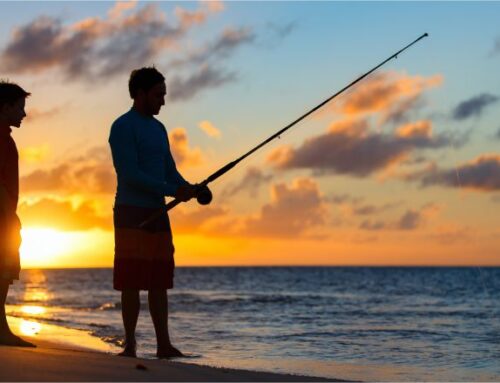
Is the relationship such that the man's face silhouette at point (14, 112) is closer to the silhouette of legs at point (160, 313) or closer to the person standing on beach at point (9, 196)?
the person standing on beach at point (9, 196)

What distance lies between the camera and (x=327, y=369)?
7.88m

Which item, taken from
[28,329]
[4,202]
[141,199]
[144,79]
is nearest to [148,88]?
[144,79]

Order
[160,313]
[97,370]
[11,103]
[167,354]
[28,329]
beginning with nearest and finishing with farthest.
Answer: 1. [97,370]
2. [11,103]
3. [160,313]
4. [167,354]
5. [28,329]

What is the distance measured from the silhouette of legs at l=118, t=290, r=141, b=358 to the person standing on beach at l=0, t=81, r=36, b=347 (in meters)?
0.65

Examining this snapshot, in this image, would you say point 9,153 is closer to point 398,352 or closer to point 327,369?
point 327,369

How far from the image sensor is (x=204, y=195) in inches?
212

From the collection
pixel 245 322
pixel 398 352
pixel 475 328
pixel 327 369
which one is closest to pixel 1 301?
pixel 327 369

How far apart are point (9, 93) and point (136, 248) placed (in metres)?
1.24

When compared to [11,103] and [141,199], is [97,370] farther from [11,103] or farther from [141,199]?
[11,103]

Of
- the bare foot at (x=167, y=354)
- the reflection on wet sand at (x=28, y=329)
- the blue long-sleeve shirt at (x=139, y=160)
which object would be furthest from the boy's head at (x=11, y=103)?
the reflection on wet sand at (x=28, y=329)

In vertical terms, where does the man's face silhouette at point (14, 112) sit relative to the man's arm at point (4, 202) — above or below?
above

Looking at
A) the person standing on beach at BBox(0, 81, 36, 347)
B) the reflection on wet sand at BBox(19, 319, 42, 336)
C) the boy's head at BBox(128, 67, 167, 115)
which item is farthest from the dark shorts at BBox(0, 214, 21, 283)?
the reflection on wet sand at BBox(19, 319, 42, 336)

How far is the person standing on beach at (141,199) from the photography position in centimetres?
532

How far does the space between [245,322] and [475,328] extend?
155 inches
